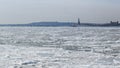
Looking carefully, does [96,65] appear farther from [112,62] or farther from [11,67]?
[11,67]

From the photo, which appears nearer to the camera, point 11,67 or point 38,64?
point 11,67

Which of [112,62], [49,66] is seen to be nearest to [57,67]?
[49,66]

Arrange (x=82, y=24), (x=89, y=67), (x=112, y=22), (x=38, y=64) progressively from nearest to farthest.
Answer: (x=89, y=67) < (x=38, y=64) < (x=112, y=22) < (x=82, y=24)

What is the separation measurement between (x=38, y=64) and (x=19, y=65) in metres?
0.91

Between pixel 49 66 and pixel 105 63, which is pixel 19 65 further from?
pixel 105 63

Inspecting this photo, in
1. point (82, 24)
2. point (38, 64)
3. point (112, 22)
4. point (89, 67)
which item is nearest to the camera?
point (89, 67)

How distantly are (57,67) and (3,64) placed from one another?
9.01 ft

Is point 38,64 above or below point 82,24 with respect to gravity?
above

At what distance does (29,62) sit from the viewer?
1323 cm

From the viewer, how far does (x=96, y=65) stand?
12.3 metres

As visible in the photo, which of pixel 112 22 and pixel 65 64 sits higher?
pixel 65 64

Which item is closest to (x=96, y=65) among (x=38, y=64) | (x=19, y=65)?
(x=38, y=64)

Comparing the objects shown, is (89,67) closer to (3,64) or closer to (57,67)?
(57,67)

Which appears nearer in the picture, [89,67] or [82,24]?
[89,67]
